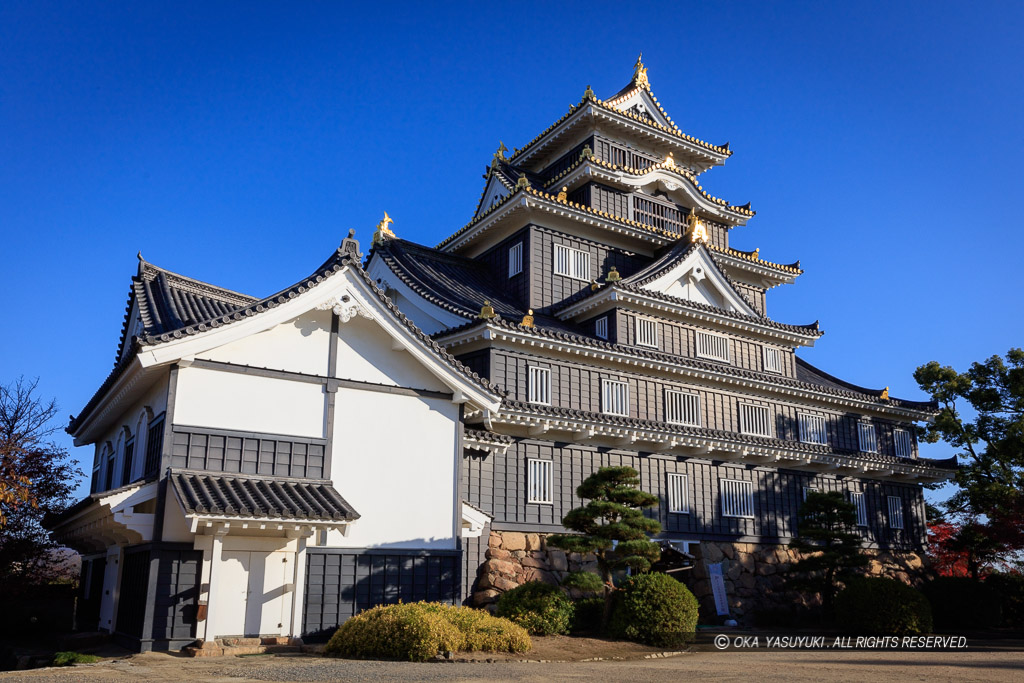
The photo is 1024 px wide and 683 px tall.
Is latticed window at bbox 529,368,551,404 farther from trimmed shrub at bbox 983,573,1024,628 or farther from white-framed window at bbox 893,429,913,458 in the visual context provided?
trimmed shrub at bbox 983,573,1024,628

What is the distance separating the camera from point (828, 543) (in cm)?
2769

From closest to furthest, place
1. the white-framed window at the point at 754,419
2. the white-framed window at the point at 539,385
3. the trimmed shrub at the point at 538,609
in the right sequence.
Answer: the trimmed shrub at the point at 538,609
the white-framed window at the point at 539,385
the white-framed window at the point at 754,419

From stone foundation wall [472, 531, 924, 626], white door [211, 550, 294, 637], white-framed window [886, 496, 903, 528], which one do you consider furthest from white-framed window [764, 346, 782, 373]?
white door [211, 550, 294, 637]

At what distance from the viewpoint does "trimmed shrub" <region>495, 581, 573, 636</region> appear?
63.3ft

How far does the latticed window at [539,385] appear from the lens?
88.8ft

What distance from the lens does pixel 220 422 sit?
17.4 m

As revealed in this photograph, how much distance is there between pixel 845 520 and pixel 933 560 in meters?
12.6

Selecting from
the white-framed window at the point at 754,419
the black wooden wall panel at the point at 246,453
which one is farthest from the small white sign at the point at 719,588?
the black wooden wall panel at the point at 246,453

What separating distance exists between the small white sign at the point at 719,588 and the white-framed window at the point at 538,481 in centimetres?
703

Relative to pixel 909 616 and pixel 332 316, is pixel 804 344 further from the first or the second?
pixel 332 316

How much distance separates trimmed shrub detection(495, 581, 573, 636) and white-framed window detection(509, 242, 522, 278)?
15147 millimetres

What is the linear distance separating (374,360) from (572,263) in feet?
49.2

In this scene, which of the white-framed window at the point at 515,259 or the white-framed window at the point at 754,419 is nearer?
the white-framed window at the point at 754,419

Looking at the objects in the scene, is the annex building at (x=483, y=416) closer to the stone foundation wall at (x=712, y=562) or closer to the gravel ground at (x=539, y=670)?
the stone foundation wall at (x=712, y=562)
